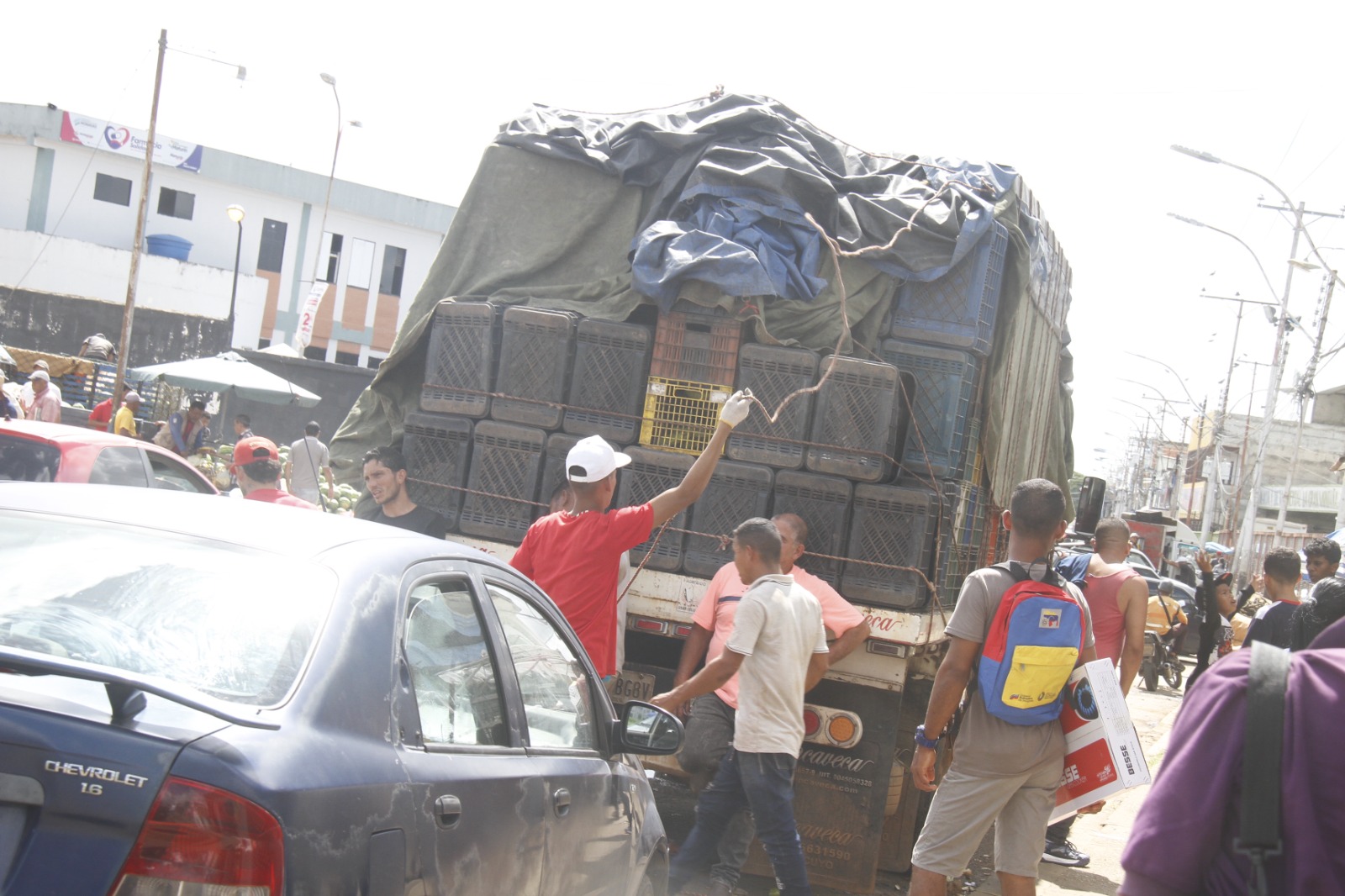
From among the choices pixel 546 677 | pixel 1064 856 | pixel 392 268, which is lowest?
pixel 1064 856

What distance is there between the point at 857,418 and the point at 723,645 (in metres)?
1.24

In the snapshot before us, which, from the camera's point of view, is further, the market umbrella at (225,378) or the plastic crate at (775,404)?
the market umbrella at (225,378)

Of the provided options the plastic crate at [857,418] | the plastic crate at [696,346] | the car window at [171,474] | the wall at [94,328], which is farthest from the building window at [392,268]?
the plastic crate at [857,418]

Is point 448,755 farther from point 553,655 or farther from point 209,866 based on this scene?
point 553,655

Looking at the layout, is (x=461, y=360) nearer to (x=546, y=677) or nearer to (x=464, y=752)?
(x=546, y=677)

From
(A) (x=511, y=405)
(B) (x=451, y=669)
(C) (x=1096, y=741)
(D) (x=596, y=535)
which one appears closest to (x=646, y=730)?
(B) (x=451, y=669)

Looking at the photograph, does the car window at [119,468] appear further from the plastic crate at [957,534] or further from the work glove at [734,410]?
the plastic crate at [957,534]

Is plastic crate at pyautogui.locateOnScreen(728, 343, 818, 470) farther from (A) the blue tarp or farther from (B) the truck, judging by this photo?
(A) the blue tarp

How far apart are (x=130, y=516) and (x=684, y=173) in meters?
4.40

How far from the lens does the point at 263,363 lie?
25703mm

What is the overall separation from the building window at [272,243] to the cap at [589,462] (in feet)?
131

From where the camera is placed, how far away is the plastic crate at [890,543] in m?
5.86

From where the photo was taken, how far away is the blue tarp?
6.22m

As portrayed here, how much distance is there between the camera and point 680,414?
20.6 feet
